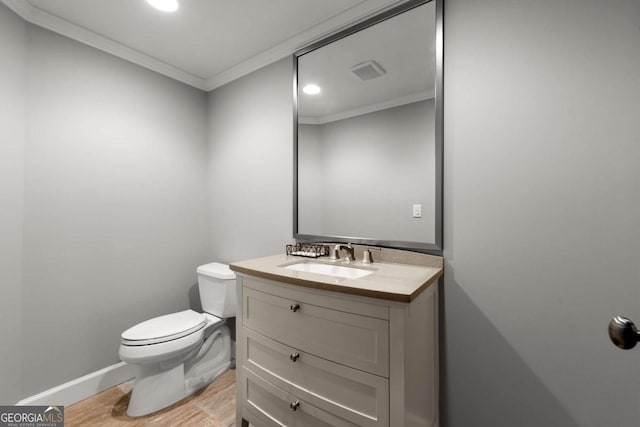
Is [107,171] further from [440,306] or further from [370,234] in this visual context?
[440,306]

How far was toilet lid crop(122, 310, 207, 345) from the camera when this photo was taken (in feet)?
5.18

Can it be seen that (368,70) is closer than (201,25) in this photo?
Yes

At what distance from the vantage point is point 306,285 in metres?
1.06

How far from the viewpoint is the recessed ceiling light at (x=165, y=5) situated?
4.98 ft

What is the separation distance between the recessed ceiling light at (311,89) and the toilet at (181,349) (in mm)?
1417

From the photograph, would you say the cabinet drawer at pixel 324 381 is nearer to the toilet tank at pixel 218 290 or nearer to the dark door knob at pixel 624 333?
the dark door knob at pixel 624 333

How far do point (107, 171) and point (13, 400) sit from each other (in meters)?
1.43

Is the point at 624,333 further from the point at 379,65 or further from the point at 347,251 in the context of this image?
the point at 379,65

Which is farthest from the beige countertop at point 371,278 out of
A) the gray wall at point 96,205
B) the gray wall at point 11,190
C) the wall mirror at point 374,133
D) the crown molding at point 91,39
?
the crown molding at point 91,39

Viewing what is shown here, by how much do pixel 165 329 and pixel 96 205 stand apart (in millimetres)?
Result: 990

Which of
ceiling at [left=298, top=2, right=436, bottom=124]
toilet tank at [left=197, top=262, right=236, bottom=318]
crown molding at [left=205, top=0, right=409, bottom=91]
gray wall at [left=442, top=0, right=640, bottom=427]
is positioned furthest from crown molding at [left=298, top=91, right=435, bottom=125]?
toilet tank at [left=197, top=262, right=236, bottom=318]

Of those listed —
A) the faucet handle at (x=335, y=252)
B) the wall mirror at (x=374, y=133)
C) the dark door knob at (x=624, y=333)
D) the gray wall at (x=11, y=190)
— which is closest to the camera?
the dark door knob at (x=624, y=333)

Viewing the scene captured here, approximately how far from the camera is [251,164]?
215 cm

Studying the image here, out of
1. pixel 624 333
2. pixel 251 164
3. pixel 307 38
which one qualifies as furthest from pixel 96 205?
Result: pixel 624 333
